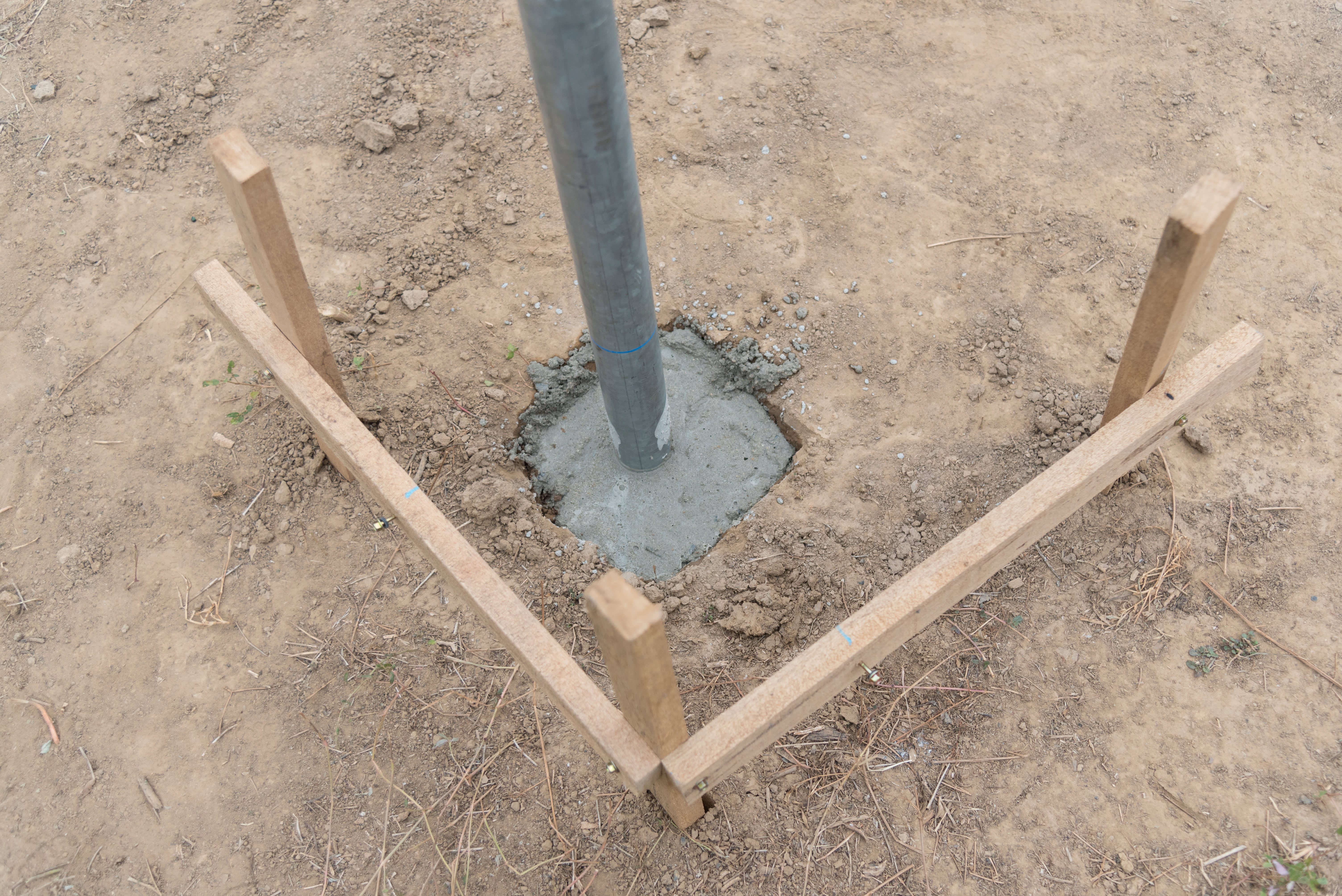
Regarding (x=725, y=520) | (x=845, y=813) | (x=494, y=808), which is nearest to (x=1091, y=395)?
(x=725, y=520)

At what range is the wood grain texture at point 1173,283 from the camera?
2537 millimetres

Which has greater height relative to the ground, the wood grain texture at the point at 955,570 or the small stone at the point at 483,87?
the small stone at the point at 483,87

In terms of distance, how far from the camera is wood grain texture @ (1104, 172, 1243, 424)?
2.54 metres

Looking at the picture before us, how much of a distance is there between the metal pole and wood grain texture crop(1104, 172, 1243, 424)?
1671mm

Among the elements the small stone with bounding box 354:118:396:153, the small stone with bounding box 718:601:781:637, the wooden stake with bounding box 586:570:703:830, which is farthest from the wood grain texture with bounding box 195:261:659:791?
the small stone with bounding box 354:118:396:153

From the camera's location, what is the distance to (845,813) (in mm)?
3164

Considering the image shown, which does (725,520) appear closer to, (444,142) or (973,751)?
(973,751)

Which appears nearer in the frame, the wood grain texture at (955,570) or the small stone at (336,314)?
the wood grain texture at (955,570)

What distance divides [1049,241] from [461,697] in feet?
12.4

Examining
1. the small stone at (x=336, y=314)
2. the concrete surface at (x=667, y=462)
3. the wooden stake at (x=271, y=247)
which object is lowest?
the concrete surface at (x=667, y=462)

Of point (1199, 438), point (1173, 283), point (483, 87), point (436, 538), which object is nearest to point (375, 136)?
point (483, 87)

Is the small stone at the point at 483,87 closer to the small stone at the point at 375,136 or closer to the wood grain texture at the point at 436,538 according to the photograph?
the small stone at the point at 375,136

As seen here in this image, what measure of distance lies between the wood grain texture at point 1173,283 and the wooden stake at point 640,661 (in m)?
1.93

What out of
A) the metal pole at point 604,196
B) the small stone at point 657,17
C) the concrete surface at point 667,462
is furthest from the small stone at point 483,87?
the metal pole at point 604,196
